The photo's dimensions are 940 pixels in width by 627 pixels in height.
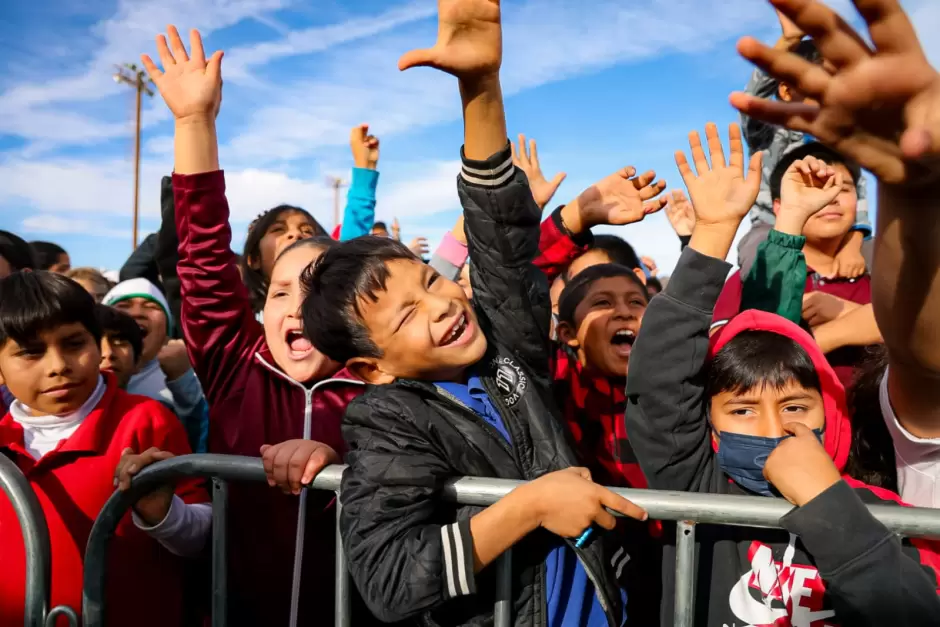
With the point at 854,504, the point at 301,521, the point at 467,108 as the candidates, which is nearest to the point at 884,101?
the point at 854,504

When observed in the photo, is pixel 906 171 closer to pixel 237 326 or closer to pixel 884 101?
pixel 884 101

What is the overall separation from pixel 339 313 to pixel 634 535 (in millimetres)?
1152

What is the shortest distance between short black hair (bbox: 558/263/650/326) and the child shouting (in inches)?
38.7

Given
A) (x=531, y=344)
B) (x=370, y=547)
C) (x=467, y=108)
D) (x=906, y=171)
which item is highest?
(x=467, y=108)

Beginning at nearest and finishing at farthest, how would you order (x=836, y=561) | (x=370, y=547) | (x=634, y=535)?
(x=836, y=561), (x=370, y=547), (x=634, y=535)

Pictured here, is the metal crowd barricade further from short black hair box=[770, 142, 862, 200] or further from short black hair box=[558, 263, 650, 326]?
short black hair box=[770, 142, 862, 200]

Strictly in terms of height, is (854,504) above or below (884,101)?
below

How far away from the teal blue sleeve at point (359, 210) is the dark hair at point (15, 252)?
1.97 m

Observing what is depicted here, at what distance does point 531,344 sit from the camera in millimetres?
1978

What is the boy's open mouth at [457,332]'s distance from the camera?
5.83 feet

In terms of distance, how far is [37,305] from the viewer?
2.42 metres

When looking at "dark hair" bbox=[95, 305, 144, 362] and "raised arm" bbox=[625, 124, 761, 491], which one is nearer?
"raised arm" bbox=[625, 124, 761, 491]

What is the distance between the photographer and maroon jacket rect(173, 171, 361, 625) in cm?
214

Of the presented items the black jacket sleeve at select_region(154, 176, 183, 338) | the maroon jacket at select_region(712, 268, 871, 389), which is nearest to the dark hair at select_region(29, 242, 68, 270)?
the black jacket sleeve at select_region(154, 176, 183, 338)
